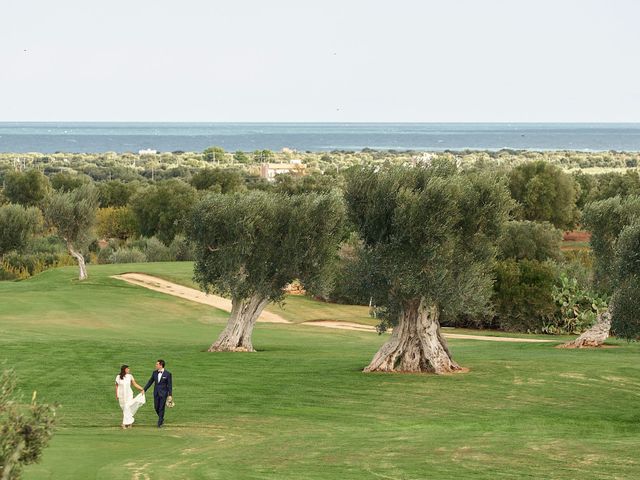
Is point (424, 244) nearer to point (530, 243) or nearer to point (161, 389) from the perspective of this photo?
point (161, 389)

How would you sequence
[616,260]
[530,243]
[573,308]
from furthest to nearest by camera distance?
[530,243], [573,308], [616,260]

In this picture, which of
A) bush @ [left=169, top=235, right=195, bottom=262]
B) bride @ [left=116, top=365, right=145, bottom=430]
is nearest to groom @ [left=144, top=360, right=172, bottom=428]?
bride @ [left=116, top=365, right=145, bottom=430]

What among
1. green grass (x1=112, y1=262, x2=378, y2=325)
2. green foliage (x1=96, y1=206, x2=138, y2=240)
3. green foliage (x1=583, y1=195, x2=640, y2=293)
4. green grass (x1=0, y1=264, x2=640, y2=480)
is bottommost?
green foliage (x1=96, y1=206, x2=138, y2=240)

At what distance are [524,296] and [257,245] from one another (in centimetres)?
2433

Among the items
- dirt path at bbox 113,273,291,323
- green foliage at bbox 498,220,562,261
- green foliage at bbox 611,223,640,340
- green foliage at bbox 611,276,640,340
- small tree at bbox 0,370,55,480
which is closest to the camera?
small tree at bbox 0,370,55,480

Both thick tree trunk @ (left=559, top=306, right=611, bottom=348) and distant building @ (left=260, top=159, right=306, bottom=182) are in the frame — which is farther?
distant building @ (left=260, top=159, right=306, bottom=182)

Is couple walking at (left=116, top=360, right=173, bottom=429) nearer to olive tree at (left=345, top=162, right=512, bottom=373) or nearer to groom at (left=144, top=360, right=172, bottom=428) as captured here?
groom at (left=144, top=360, right=172, bottom=428)

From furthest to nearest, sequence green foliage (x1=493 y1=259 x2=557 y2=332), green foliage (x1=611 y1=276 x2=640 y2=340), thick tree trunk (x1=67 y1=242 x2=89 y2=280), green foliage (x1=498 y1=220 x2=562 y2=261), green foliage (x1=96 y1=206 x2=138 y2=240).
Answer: green foliage (x1=96 y1=206 x2=138 y2=240) → green foliage (x1=498 y1=220 x2=562 y2=261) → thick tree trunk (x1=67 y1=242 x2=89 y2=280) → green foliage (x1=493 y1=259 x2=557 y2=332) → green foliage (x1=611 y1=276 x2=640 y2=340)

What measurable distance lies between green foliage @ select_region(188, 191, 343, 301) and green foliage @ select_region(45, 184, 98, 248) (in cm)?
2422

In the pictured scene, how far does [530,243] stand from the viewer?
7475 cm

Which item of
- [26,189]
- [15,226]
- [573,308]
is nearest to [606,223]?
[573,308]

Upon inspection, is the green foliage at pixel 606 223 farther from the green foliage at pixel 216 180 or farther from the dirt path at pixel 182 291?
the green foliage at pixel 216 180

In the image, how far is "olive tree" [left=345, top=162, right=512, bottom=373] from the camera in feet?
109

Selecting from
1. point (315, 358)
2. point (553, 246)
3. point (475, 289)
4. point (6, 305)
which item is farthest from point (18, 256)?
point (475, 289)
